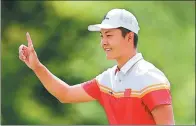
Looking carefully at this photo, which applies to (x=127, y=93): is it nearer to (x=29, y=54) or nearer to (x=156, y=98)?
(x=156, y=98)

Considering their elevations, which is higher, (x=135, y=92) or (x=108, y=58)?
A: (x=108, y=58)

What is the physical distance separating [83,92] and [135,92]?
354 mm

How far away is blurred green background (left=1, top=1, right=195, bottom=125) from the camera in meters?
5.37

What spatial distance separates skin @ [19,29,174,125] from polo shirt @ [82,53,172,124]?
28 mm

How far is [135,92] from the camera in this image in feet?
7.25

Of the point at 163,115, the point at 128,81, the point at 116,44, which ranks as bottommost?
the point at 163,115

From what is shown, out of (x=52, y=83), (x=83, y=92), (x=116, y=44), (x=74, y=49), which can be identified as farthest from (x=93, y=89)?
(x=74, y=49)

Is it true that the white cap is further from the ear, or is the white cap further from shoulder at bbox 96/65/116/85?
shoulder at bbox 96/65/116/85

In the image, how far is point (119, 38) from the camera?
90.0 inches

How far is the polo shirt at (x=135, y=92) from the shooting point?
2.18 meters

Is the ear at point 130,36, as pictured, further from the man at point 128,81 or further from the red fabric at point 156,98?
the red fabric at point 156,98

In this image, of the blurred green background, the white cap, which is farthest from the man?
the blurred green background

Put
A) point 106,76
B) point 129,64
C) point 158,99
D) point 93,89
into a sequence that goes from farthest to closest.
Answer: point 93,89, point 106,76, point 129,64, point 158,99

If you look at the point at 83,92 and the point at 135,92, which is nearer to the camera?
the point at 135,92
